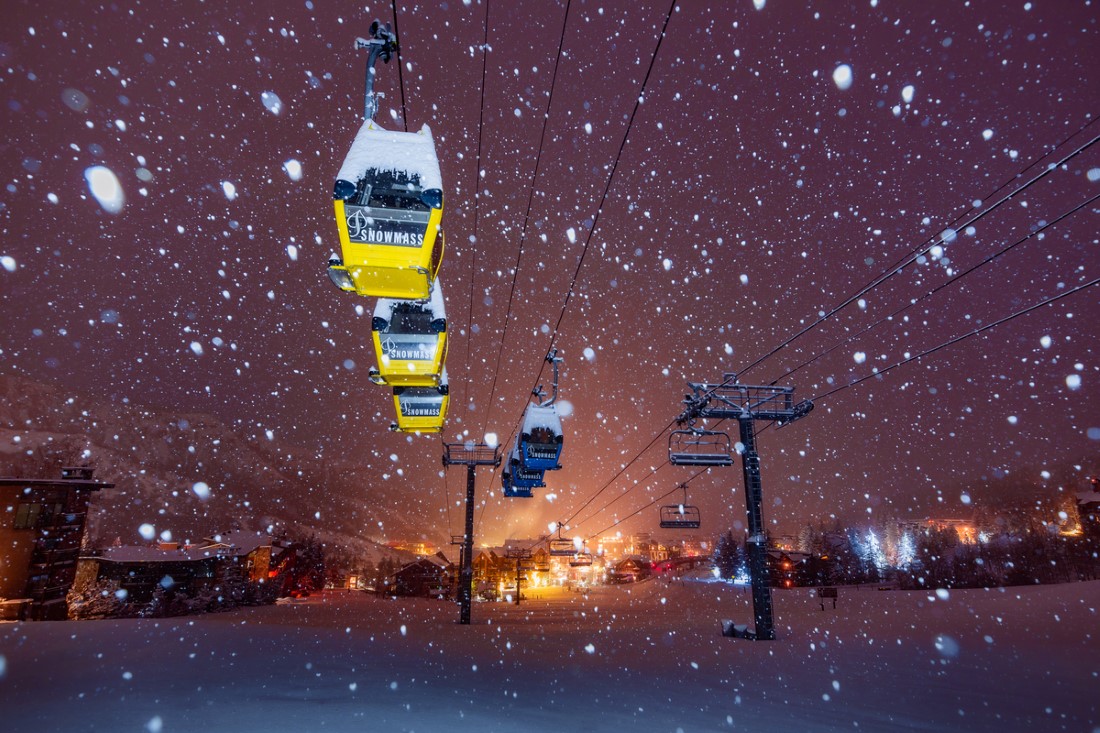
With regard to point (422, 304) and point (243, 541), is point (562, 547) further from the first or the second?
point (422, 304)

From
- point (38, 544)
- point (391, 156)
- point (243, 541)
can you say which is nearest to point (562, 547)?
point (243, 541)

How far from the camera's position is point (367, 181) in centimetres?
493

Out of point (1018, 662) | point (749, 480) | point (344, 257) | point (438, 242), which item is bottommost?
point (1018, 662)

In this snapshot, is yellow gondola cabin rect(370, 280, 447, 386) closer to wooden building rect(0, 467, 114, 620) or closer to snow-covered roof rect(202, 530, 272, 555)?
wooden building rect(0, 467, 114, 620)

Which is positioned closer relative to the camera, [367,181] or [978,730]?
[367,181]

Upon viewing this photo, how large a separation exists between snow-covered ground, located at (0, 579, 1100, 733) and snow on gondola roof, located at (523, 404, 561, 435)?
20.5ft

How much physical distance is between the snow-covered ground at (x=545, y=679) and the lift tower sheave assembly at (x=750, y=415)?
2.72 m

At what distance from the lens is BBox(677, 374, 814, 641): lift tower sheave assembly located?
1653 centimetres

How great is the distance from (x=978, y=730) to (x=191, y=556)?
53.1m

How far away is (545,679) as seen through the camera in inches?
419

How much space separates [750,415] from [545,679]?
416 inches

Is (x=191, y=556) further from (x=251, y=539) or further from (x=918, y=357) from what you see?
(x=918, y=357)

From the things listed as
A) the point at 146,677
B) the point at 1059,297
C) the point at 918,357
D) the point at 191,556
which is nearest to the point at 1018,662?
the point at 918,357

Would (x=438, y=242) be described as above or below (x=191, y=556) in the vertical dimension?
above
